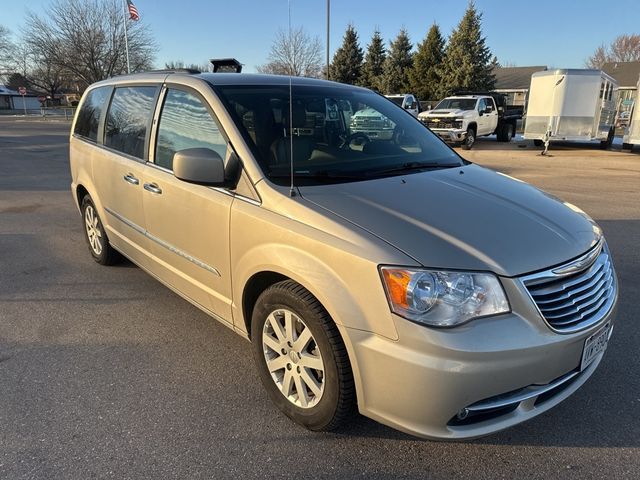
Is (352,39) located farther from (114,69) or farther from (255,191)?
(255,191)

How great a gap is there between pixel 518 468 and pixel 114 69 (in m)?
53.3

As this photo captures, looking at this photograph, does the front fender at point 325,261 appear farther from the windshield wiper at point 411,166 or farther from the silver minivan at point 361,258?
the windshield wiper at point 411,166

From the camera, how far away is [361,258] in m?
2.12

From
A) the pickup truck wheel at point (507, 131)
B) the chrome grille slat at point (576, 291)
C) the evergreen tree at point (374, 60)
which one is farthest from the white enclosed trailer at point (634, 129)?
the evergreen tree at point (374, 60)

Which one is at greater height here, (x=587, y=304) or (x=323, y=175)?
(x=323, y=175)

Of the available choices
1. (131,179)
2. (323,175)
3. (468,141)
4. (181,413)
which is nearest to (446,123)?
(468,141)

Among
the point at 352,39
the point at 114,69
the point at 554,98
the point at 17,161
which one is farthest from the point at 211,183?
the point at 114,69

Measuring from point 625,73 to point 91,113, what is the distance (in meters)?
53.5

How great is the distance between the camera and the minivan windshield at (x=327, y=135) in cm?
287

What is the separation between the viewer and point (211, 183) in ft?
8.90

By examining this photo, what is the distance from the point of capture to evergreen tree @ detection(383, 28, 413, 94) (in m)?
39.2

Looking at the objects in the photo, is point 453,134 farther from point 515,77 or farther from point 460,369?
point 515,77

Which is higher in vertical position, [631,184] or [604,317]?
[604,317]

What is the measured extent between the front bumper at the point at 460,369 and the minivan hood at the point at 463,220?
217mm
